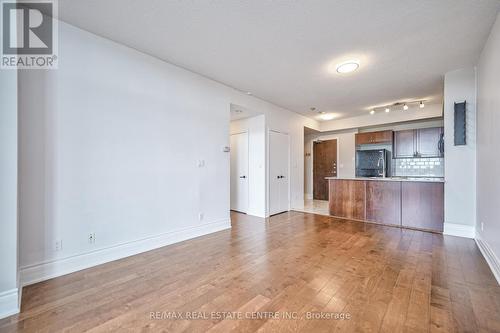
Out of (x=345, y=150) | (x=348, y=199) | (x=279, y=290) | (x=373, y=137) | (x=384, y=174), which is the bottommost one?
(x=279, y=290)

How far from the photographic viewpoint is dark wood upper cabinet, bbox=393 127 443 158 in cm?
566

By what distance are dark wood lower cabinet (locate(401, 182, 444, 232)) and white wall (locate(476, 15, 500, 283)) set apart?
0.66 m

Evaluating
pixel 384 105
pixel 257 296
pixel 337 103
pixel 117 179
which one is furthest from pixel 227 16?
pixel 384 105

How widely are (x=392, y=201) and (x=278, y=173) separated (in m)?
2.49

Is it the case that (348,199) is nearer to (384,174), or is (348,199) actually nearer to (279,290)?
(384,174)

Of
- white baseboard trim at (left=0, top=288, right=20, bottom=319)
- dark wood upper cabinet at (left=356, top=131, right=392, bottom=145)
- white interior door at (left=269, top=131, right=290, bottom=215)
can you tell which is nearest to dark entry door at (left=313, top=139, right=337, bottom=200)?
dark wood upper cabinet at (left=356, top=131, right=392, bottom=145)

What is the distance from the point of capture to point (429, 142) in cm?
574

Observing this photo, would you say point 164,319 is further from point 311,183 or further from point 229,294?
point 311,183

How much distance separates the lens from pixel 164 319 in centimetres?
163

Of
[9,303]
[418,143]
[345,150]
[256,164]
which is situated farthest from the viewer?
[345,150]

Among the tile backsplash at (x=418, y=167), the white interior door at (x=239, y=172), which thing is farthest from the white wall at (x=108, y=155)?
the tile backsplash at (x=418, y=167)

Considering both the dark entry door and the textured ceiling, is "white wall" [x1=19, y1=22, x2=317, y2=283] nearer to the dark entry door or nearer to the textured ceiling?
the textured ceiling

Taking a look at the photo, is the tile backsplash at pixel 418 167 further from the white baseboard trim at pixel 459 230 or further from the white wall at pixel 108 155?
the white wall at pixel 108 155

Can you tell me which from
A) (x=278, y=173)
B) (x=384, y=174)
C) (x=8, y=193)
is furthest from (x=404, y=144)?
(x=8, y=193)
